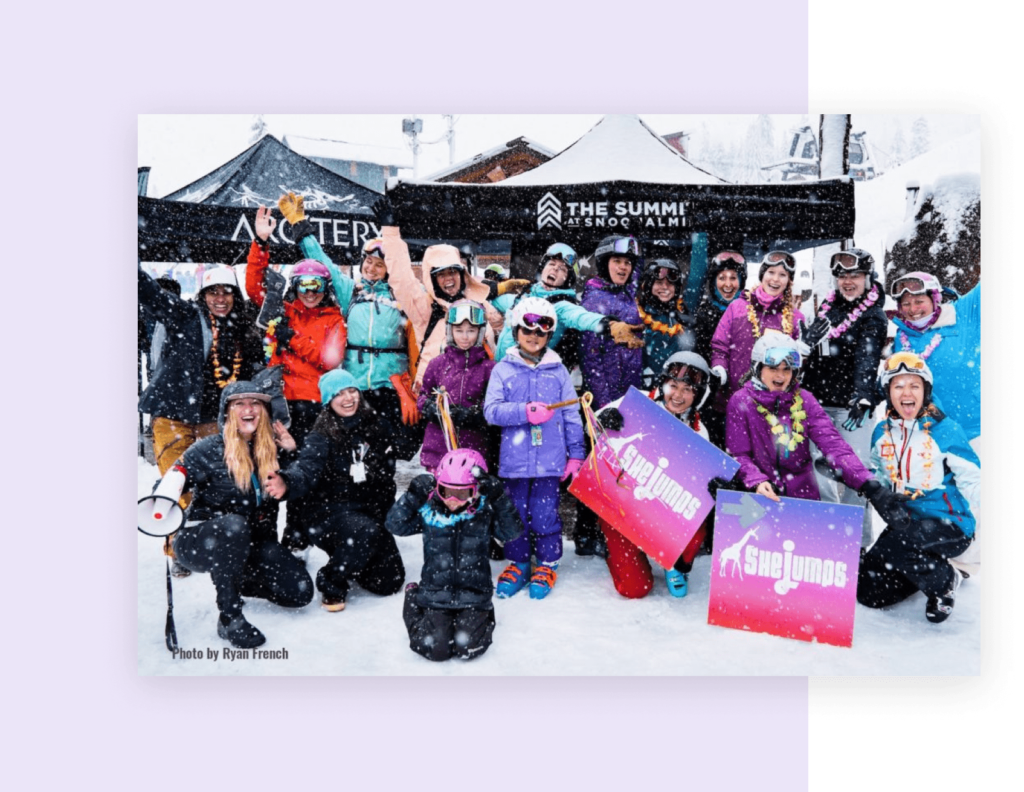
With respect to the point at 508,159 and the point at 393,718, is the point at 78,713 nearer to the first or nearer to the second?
the point at 393,718

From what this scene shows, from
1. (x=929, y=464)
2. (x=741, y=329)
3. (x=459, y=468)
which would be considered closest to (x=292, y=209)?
(x=459, y=468)

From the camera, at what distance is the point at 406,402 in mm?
3195

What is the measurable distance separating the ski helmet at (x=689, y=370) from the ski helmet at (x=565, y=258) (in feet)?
1.93

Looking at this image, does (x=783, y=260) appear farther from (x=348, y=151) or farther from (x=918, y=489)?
(x=348, y=151)

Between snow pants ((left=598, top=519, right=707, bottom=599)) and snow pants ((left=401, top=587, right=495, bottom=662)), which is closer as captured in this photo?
snow pants ((left=401, top=587, right=495, bottom=662))

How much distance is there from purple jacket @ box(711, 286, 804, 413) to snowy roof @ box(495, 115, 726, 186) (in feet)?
1.82

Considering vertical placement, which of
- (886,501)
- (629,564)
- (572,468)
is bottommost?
(629,564)

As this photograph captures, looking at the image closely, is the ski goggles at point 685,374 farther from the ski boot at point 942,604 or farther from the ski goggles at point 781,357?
the ski boot at point 942,604

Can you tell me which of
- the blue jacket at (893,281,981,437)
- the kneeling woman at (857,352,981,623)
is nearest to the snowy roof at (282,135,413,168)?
the kneeling woman at (857,352,981,623)

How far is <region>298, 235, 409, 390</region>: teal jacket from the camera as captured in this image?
3.19 metres

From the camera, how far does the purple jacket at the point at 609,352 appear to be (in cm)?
321

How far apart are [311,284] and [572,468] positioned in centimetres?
139

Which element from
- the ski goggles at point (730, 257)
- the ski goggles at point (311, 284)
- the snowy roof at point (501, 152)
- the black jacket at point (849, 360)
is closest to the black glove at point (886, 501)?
the black jacket at point (849, 360)

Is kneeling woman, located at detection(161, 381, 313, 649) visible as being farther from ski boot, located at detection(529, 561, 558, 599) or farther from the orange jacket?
ski boot, located at detection(529, 561, 558, 599)
